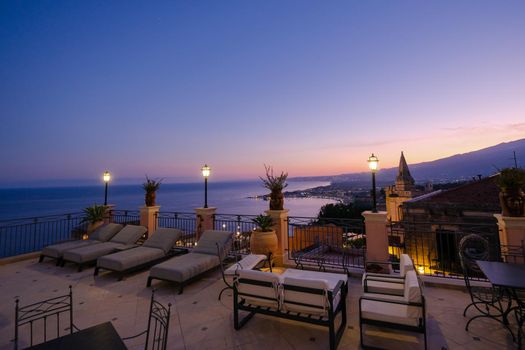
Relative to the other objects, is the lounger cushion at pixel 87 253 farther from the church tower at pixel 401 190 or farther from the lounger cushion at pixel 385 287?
the church tower at pixel 401 190

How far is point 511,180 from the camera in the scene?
4297mm

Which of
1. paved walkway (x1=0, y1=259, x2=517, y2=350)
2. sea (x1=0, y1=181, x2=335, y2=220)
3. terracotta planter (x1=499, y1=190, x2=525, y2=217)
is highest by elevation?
terracotta planter (x1=499, y1=190, x2=525, y2=217)

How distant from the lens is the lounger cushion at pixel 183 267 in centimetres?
450

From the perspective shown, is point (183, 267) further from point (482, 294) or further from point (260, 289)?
point (482, 294)

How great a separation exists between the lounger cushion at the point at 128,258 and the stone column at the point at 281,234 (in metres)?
3.02

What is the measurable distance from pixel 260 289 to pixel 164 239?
4151 millimetres

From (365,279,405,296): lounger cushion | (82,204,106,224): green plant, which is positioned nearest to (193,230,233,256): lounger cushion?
(365,279,405,296): lounger cushion

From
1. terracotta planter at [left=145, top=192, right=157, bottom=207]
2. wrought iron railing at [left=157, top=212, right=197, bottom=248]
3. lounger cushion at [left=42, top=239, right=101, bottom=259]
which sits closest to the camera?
lounger cushion at [left=42, top=239, right=101, bottom=259]

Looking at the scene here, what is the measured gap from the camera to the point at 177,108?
59.6ft

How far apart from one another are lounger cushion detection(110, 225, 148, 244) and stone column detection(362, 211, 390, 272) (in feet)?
19.8

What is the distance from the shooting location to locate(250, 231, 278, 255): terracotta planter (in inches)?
214

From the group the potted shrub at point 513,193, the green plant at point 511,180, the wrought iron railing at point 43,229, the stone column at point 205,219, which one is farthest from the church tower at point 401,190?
the wrought iron railing at point 43,229

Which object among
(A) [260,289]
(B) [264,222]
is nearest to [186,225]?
(B) [264,222]

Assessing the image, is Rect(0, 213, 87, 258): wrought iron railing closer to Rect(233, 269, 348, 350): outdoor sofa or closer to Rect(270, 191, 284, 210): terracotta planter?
Rect(270, 191, 284, 210): terracotta planter
